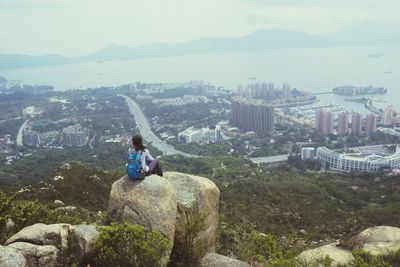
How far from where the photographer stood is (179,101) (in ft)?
203

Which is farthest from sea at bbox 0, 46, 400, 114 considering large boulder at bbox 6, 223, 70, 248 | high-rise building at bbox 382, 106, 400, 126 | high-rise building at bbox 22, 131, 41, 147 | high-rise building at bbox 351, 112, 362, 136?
large boulder at bbox 6, 223, 70, 248

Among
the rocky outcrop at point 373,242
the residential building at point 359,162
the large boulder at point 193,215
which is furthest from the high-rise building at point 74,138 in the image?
the large boulder at point 193,215

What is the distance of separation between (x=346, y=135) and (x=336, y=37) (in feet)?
567

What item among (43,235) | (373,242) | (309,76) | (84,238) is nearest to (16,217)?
(43,235)

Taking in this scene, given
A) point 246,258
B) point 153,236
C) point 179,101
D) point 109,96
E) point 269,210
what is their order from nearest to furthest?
point 153,236 < point 246,258 < point 269,210 < point 179,101 < point 109,96

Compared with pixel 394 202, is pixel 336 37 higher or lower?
higher

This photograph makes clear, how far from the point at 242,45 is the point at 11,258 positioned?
182m

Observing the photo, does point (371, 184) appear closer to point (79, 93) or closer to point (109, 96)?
point (109, 96)

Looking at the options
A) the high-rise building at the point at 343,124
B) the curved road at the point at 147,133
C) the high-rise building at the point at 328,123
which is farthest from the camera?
the high-rise building at the point at 328,123

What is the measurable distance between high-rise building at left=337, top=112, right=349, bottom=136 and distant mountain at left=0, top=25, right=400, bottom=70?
135057 millimetres

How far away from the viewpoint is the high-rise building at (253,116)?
138 feet

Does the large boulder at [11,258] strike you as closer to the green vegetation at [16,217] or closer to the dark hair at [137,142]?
the green vegetation at [16,217]

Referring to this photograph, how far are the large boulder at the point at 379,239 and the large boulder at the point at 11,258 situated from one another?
463cm

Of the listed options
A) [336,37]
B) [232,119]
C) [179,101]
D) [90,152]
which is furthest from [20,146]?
[336,37]
